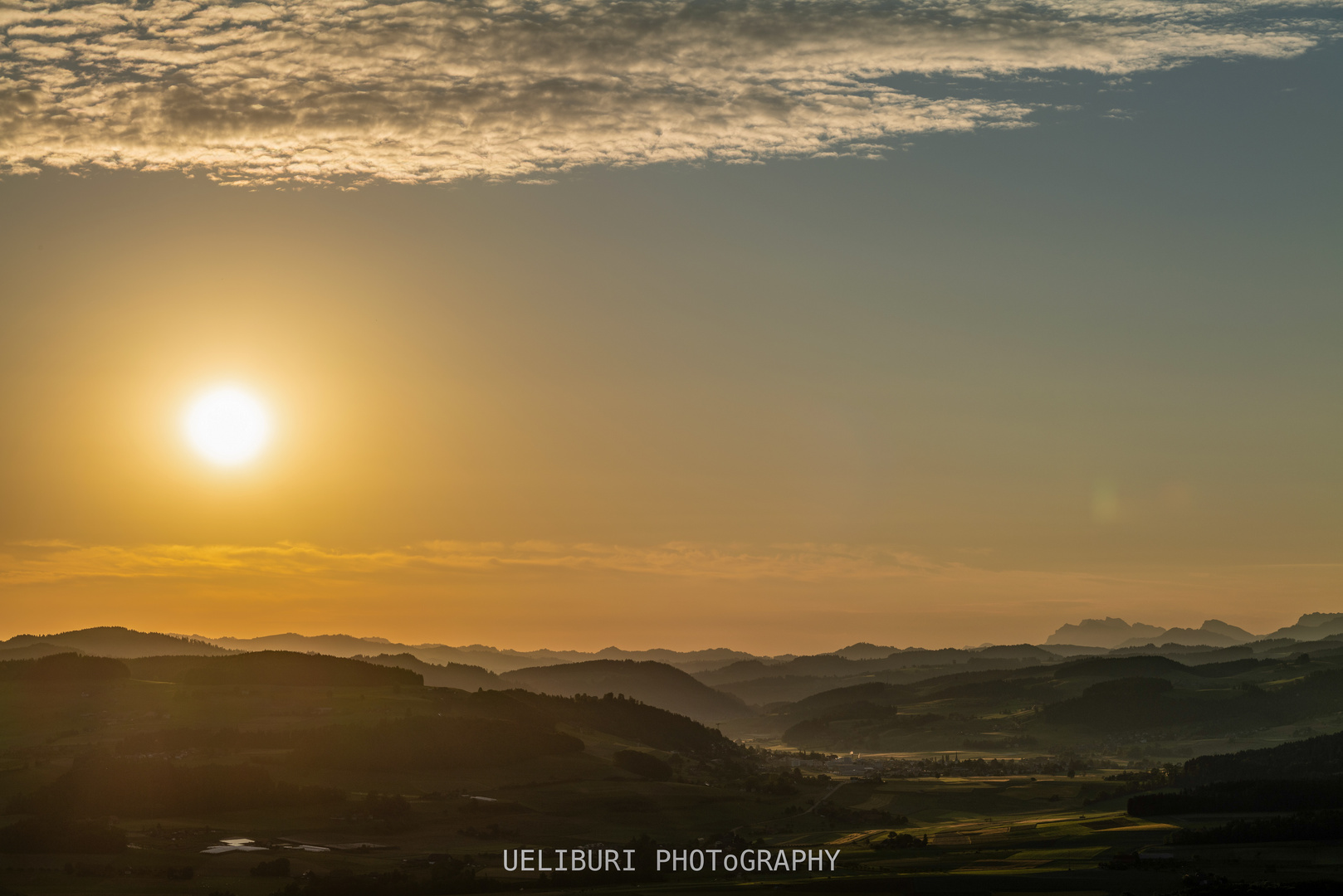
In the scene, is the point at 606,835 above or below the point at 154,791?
below

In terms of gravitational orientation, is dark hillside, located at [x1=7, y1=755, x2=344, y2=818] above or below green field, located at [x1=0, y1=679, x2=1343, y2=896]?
above

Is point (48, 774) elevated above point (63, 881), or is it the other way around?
point (48, 774)

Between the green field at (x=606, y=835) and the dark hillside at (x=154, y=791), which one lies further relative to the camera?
the dark hillside at (x=154, y=791)

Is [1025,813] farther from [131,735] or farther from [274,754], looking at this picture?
[131,735]

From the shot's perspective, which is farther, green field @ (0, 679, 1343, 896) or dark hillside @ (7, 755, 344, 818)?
dark hillside @ (7, 755, 344, 818)

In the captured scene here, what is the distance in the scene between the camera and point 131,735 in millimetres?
199375

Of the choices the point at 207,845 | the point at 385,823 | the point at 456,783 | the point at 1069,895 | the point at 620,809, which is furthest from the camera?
the point at 456,783

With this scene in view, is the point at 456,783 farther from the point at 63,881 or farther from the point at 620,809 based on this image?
the point at 63,881

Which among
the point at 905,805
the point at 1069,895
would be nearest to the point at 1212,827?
the point at 1069,895

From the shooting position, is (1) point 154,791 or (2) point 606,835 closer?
(2) point 606,835

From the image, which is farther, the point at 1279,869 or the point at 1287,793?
the point at 1287,793

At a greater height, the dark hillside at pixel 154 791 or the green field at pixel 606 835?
the dark hillside at pixel 154 791

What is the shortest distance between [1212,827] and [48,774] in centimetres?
15711

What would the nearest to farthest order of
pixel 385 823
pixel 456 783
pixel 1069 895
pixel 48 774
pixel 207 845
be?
pixel 1069 895 → pixel 207 845 → pixel 385 823 → pixel 48 774 → pixel 456 783
